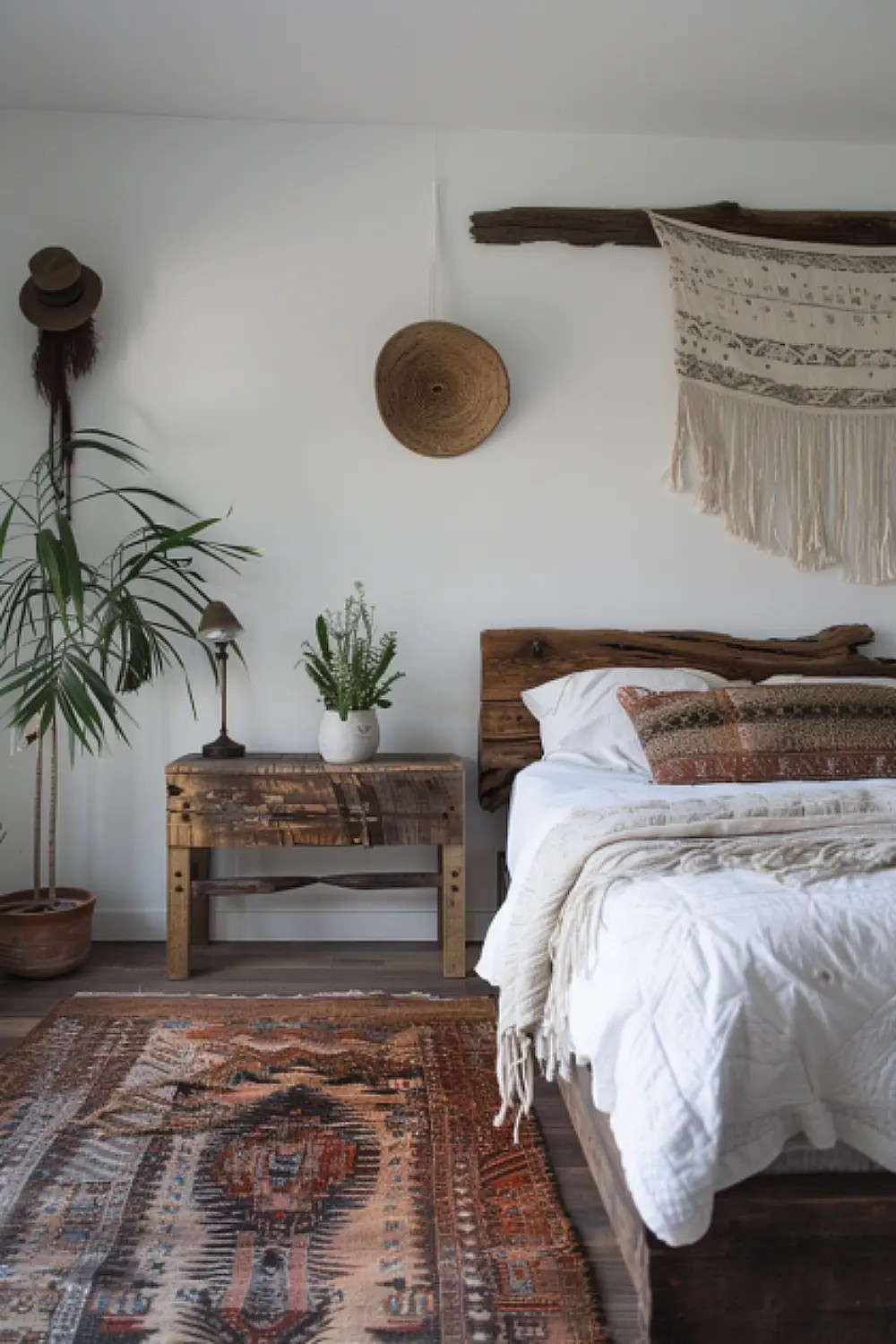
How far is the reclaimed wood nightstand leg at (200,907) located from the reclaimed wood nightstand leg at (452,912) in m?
0.75

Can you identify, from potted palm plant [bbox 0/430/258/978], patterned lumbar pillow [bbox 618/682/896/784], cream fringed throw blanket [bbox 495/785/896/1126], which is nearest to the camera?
cream fringed throw blanket [bbox 495/785/896/1126]

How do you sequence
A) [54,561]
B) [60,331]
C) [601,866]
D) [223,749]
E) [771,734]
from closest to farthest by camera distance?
[601,866]
[771,734]
[54,561]
[223,749]
[60,331]

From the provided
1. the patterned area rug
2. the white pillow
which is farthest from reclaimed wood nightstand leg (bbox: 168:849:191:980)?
the white pillow

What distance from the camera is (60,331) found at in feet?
11.1

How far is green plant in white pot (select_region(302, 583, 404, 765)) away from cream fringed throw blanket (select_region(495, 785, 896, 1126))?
45.4 inches

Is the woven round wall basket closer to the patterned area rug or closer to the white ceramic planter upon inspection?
the white ceramic planter

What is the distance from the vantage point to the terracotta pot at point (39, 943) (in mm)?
3012

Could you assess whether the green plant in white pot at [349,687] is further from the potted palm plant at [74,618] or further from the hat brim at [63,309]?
the hat brim at [63,309]

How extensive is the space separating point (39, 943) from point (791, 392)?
2910 mm

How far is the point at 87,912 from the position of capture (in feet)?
10.3

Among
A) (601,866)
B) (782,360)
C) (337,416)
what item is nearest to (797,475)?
(782,360)

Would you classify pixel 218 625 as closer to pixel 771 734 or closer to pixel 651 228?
pixel 771 734

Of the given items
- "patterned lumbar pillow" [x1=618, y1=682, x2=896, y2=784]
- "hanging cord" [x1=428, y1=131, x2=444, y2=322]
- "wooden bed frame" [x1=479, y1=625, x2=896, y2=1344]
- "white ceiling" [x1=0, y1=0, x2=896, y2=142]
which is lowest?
"wooden bed frame" [x1=479, y1=625, x2=896, y2=1344]

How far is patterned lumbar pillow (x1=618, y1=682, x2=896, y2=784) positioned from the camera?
8.80ft
